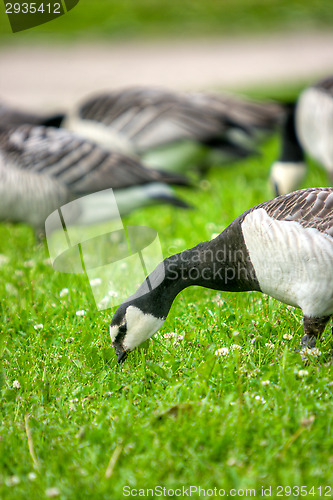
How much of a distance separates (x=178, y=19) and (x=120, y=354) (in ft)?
52.4

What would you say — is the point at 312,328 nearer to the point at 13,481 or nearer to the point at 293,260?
the point at 293,260

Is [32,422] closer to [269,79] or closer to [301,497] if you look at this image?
[301,497]

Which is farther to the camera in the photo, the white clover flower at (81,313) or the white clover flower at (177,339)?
the white clover flower at (81,313)

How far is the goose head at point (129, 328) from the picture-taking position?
344cm

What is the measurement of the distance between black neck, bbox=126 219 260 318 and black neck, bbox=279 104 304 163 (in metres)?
3.40

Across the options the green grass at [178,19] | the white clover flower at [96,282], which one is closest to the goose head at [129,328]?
the white clover flower at [96,282]

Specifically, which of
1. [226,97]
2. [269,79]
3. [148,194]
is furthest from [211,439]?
[269,79]

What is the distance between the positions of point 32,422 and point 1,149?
3.60 metres

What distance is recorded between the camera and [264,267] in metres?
3.21

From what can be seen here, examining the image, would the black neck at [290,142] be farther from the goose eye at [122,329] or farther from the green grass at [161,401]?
the goose eye at [122,329]

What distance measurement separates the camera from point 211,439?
8.70 feet

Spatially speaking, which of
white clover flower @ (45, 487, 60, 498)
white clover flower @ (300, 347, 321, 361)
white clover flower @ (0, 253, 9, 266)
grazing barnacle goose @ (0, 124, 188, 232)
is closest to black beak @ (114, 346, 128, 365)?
white clover flower @ (300, 347, 321, 361)

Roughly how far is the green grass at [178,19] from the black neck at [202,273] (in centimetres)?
1379

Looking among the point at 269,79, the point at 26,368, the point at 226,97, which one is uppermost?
the point at 26,368
